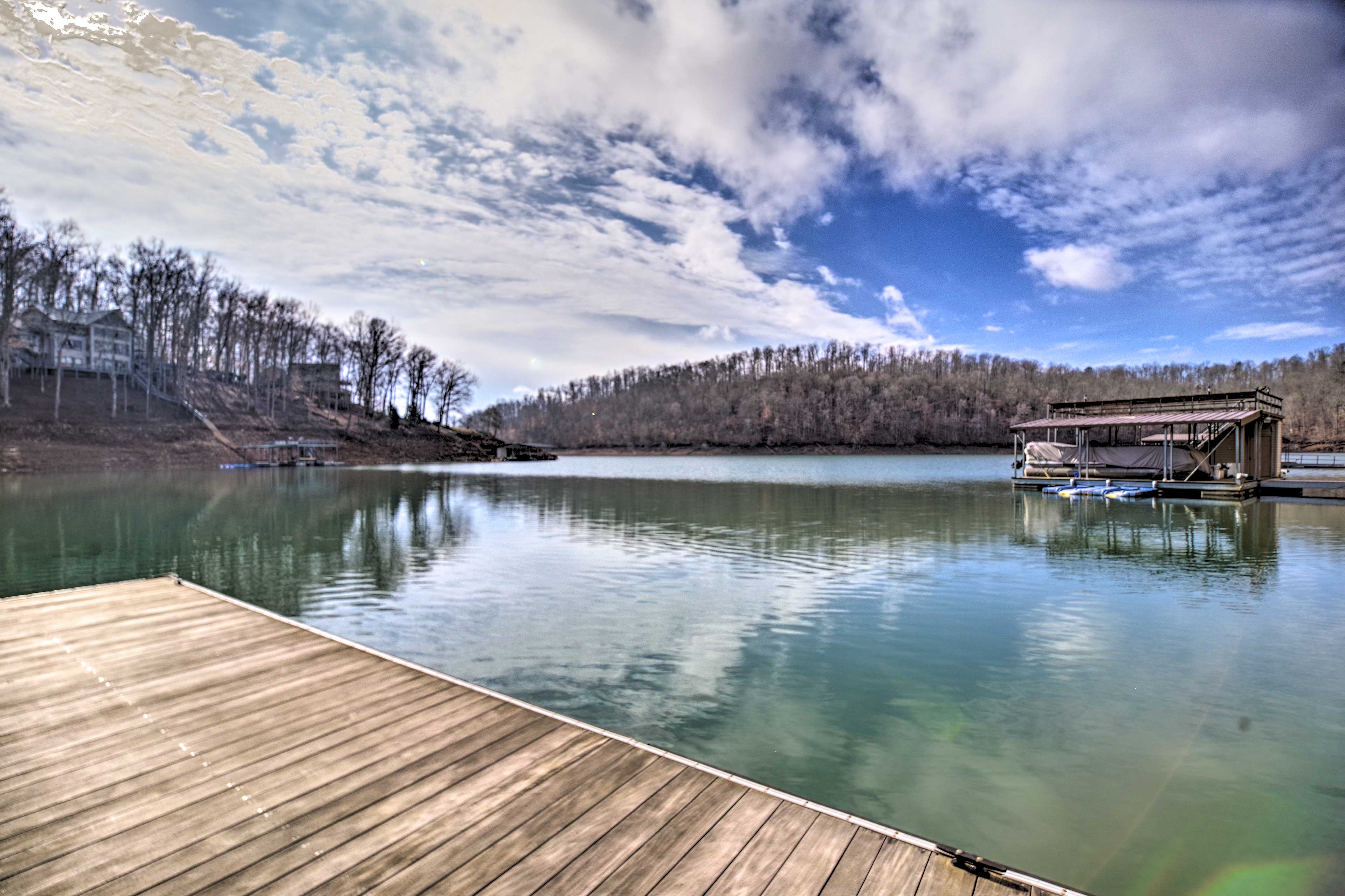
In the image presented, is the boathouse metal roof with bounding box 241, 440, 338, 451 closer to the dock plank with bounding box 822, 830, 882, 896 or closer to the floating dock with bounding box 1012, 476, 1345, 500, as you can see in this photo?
the floating dock with bounding box 1012, 476, 1345, 500

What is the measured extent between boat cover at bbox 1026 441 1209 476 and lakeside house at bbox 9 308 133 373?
70.6m

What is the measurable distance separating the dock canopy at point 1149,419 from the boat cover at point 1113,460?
184cm

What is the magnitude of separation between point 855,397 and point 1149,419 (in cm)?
10295

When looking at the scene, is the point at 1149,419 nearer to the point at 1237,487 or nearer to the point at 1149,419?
the point at 1149,419

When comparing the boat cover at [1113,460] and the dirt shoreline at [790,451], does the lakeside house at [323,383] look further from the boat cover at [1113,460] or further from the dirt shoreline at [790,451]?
the boat cover at [1113,460]

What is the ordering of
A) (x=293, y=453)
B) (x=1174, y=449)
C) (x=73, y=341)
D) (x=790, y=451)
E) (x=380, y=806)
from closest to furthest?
1. (x=380, y=806)
2. (x=1174, y=449)
3. (x=293, y=453)
4. (x=73, y=341)
5. (x=790, y=451)

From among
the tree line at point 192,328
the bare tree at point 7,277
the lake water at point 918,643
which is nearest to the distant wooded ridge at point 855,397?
the tree line at point 192,328

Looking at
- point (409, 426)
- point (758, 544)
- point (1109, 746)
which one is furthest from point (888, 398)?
point (1109, 746)

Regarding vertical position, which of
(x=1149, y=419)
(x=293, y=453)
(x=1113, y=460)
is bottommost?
(x=293, y=453)

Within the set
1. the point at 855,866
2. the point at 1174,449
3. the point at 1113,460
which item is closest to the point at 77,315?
the point at 855,866

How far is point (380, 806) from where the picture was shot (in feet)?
11.4

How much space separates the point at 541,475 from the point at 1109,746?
46404 millimetres

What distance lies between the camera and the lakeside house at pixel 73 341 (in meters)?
55.2

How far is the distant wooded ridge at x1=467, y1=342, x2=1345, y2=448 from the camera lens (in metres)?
127
